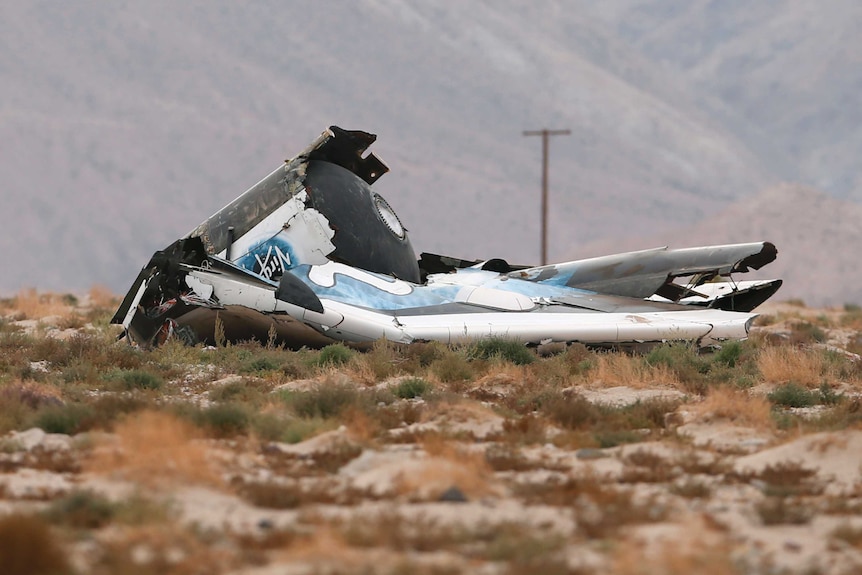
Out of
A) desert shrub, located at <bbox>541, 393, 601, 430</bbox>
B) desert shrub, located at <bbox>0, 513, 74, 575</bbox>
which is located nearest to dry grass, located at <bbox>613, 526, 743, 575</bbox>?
desert shrub, located at <bbox>0, 513, 74, 575</bbox>

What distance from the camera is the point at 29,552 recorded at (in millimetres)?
7898

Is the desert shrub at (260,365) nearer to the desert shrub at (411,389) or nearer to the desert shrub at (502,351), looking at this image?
the desert shrub at (502,351)

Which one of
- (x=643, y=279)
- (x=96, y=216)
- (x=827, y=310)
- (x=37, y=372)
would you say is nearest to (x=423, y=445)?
(x=37, y=372)

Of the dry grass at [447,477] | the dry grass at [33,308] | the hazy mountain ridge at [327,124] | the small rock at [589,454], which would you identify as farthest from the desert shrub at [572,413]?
the hazy mountain ridge at [327,124]

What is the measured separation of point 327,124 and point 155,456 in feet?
420

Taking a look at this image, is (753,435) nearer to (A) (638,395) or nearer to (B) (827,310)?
(A) (638,395)

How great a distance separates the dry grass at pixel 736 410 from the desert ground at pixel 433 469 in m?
0.03

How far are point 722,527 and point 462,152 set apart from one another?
135 m

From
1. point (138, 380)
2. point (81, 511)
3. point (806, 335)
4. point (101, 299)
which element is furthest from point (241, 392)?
point (101, 299)

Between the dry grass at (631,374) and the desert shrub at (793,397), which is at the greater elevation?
the dry grass at (631,374)

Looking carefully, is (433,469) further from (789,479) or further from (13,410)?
(13,410)

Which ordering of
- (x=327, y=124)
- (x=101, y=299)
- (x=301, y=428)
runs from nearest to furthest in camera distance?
(x=301, y=428) < (x=101, y=299) < (x=327, y=124)

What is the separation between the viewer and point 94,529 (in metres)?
9.16

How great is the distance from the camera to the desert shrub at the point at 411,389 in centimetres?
1655
